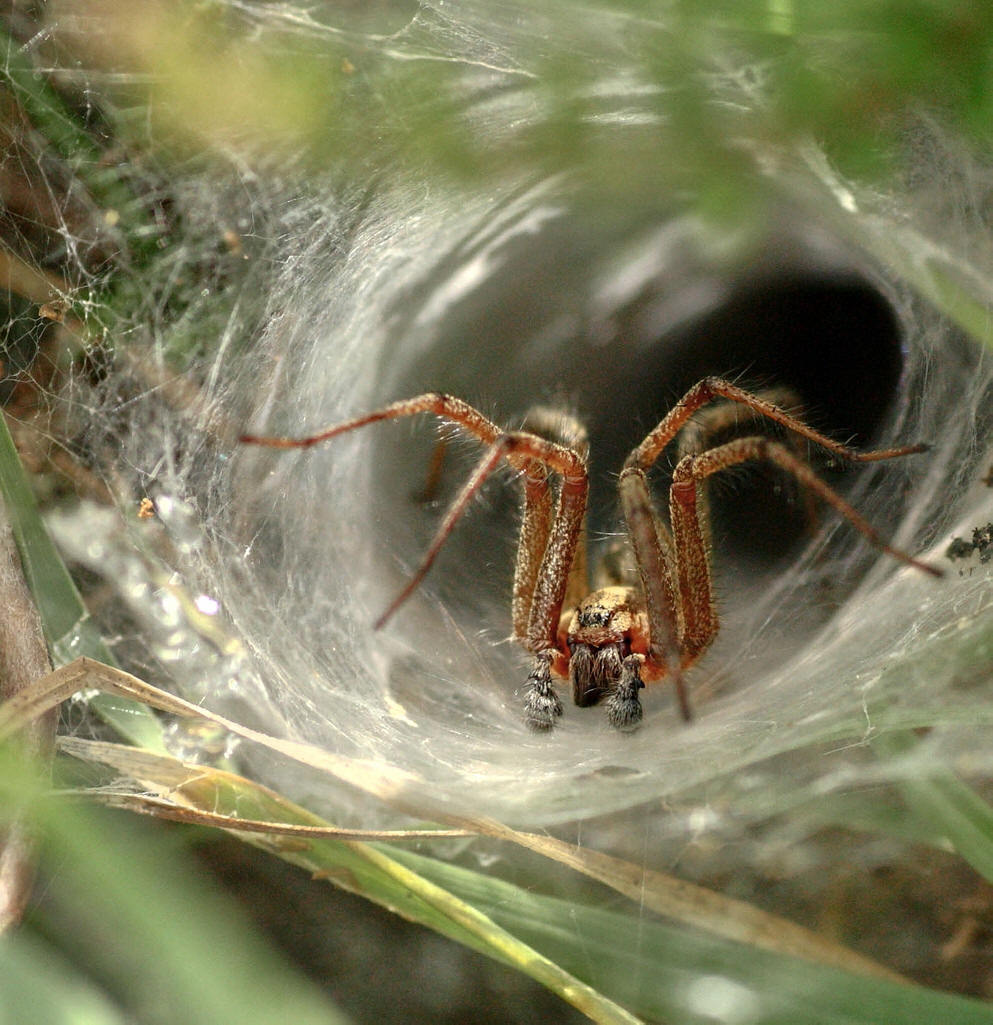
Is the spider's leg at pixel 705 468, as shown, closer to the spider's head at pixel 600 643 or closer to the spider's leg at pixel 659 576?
the spider's leg at pixel 659 576

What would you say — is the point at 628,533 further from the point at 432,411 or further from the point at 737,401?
the point at 432,411

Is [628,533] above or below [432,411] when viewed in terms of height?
below

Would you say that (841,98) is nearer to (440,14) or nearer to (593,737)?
(440,14)

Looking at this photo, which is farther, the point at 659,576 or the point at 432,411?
the point at 432,411

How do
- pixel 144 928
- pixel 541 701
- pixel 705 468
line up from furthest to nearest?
pixel 541 701 → pixel 705 468 → pixel 144 928

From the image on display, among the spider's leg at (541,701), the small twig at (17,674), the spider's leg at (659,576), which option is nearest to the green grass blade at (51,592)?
the small twig at (17,674)

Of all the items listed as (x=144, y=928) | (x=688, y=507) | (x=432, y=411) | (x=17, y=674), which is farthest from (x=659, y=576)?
(x=17, y=674)

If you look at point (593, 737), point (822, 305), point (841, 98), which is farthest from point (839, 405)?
point (593, 737)
